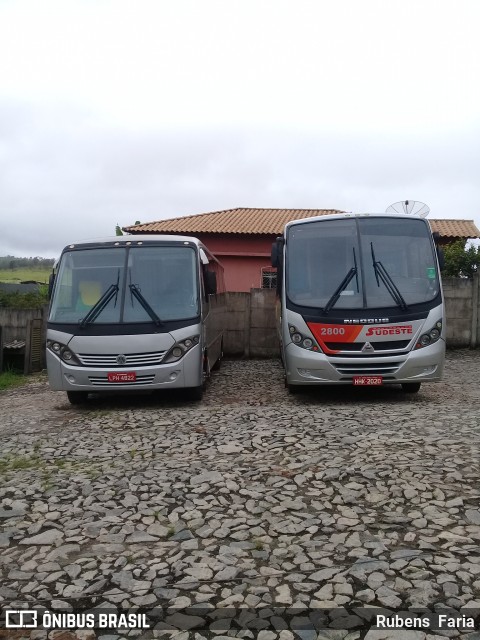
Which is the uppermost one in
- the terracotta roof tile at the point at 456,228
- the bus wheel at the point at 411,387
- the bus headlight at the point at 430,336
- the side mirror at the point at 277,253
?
the terracotta roof tile at the point at 456,228

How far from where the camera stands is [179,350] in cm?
866

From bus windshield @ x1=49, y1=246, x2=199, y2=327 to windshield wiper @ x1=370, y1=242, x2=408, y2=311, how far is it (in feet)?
9.01

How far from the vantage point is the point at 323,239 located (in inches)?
360

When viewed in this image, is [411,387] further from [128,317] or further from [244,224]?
[244,224]

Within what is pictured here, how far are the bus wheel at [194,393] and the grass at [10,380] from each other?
17.6 ft

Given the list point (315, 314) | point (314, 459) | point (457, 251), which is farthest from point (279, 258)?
point (457, 251)

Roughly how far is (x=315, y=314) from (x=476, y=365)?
6481 millimetres

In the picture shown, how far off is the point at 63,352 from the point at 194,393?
2.12 meters

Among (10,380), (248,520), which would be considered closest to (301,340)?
(248,520)

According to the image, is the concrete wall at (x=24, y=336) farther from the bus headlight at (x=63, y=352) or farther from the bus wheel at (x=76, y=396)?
the bus headlight at (x=63, y=352)

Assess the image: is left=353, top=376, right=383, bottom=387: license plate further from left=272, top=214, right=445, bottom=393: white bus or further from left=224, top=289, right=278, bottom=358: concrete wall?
left=224, top=289, right=278, bottom=358: concrete wall

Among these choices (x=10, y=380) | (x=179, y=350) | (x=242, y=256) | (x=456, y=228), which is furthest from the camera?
(x=456, y=228)

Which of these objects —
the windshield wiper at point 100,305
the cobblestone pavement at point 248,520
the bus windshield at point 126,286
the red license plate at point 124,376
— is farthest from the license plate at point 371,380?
the windshield wiper at point 100,305

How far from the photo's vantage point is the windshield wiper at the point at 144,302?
28.4ft
